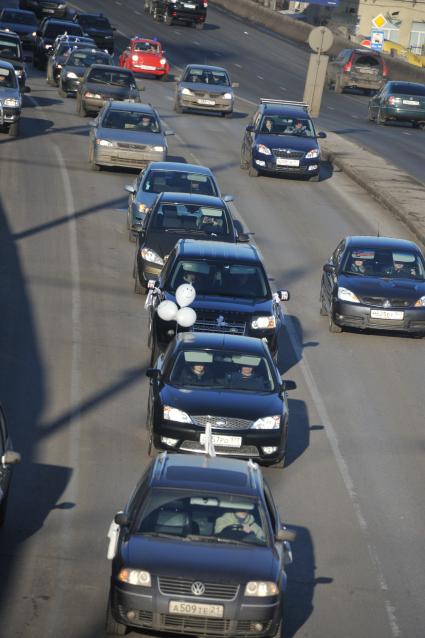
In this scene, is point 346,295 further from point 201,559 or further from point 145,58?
point 145,58

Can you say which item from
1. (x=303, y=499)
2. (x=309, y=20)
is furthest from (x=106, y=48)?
(x=303, y=499)

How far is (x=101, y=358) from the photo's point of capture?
20062 mm

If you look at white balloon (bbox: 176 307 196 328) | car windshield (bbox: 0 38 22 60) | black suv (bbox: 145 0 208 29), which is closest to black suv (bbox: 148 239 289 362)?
white balloon (bbox: 176 307 196 328)

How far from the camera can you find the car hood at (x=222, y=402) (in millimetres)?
15484

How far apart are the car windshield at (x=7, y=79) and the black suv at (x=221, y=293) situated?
18.0 m

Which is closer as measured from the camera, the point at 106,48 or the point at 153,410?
the point at 153,410

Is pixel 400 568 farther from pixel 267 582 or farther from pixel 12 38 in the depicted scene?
pixel 12 38

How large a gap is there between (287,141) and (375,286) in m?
14.2

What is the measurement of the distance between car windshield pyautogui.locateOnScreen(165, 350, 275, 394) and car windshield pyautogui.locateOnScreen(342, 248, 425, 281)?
7.25m

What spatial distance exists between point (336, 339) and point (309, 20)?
3331 inches

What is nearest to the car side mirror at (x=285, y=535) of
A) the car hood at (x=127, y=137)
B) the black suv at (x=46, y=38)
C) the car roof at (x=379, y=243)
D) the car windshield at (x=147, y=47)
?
the car roof at (x=379, y=243)

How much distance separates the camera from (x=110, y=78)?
143 ft

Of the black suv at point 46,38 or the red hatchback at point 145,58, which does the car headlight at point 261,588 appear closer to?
the black suv at point 46,38

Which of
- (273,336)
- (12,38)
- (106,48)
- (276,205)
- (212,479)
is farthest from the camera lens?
(106,48)
